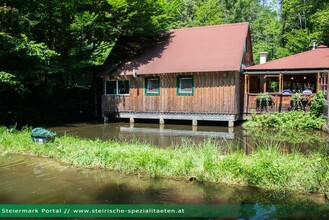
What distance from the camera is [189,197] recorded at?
20.0 ft

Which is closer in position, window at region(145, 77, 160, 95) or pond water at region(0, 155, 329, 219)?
pond water at region(0, 155, 329, 219)

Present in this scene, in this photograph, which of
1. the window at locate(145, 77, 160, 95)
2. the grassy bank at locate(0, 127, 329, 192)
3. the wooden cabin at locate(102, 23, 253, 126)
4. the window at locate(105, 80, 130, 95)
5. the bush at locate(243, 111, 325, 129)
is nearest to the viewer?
the grassy bank at locate(0, 127, 329, 192)

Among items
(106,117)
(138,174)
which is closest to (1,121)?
(106,117)

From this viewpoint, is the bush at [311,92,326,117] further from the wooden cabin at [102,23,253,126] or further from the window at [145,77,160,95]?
the window at [145,77,160,95]

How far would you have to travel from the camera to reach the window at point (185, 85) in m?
17.9

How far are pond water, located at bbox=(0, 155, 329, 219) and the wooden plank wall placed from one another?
10177mm

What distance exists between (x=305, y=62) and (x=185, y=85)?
637 centimetres

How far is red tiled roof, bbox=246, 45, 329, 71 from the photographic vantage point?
1642 centimetres

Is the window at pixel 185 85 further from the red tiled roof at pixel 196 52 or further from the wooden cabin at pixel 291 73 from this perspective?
the wooden cabin at pixel 291 73

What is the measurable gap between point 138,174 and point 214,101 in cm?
1031

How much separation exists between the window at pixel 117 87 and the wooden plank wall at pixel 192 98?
0.42m

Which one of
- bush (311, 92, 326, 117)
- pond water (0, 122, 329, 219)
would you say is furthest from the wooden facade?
pond water (0, 122, 329, 219)

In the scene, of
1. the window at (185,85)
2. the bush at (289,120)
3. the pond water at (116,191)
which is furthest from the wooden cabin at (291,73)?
the pond water at (116,191)

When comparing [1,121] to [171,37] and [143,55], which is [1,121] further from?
[171,37]
